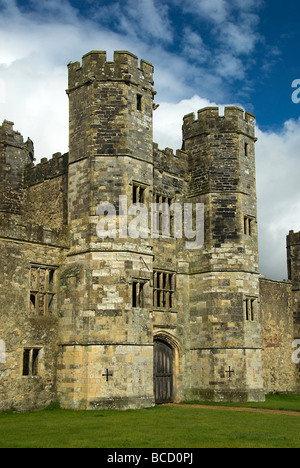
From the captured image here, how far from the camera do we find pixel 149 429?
1393cm

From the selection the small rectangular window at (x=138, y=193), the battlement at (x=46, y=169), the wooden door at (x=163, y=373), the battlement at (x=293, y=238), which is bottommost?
the wooden door at (x=163, y=373)

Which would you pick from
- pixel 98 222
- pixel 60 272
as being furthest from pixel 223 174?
pixel 60 272

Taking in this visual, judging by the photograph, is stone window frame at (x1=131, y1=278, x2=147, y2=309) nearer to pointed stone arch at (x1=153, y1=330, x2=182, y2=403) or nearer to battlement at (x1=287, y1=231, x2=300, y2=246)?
pointed stone arch at (x1=153, y1=330, x2=182, y2=403)

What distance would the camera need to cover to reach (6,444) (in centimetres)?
1166

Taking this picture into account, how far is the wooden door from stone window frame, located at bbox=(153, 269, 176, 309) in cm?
157

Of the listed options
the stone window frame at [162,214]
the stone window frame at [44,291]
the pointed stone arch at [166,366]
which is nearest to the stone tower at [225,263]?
the pointed stone arch at [166,366]

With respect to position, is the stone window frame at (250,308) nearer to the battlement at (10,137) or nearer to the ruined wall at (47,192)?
the ruined wall at (47,192)

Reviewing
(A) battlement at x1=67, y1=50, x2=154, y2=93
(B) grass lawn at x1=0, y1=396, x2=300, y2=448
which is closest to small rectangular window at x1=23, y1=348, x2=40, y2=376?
(B) grass lawn at x1=0, y1=396, x2=300, y2=448

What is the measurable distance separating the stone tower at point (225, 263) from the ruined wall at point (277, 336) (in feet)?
20.0

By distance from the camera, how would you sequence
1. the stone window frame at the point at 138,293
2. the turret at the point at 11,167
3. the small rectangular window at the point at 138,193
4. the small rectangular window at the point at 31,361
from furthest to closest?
the turret at the point at 11,167 < the small rectangular window at the point at 138,193 < the stone window frame at the point at 138,293 < the small rectangular window at the point at 31,361

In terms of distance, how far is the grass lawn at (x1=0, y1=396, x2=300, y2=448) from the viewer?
11.9 meters

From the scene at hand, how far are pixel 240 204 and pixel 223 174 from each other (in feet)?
4.95

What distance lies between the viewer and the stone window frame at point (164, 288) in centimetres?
2241
